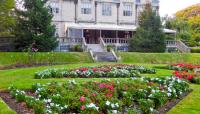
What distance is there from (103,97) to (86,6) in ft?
140

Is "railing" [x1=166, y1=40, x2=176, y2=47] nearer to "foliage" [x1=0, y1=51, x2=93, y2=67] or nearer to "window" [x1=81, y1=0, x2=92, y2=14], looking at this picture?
"window" [x1=81, y1=0, x2=92, y2=14]

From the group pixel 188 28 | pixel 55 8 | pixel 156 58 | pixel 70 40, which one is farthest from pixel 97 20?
pixel 188 28

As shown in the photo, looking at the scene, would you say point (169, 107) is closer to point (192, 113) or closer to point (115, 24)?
point (192, 113)

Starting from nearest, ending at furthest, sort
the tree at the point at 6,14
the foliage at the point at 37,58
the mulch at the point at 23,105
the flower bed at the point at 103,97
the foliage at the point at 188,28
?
the flower bed at the point at 103,97
the mulch at the point at 23,105
the foliage at the point at 37,58
the tree at the point at 6,14
the foliage at the point at 188,28

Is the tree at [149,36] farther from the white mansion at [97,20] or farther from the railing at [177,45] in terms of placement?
the railing at [177,45]

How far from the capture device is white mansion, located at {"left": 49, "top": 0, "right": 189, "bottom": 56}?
4966 centimetres

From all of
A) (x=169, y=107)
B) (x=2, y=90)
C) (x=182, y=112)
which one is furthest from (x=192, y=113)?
(x=2, y=90)

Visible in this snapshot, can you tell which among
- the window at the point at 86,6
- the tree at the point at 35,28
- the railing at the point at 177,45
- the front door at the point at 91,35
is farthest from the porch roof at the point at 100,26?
the tree at the point at 35,28

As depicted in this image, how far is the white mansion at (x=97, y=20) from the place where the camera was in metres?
49.7

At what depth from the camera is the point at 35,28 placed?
38281 mm

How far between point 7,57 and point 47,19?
6895 millimetres

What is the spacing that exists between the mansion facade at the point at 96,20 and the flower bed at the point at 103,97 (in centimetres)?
3286

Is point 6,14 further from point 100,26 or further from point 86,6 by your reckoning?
point 86,6

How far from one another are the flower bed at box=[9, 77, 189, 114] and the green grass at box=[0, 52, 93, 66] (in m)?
19.4
